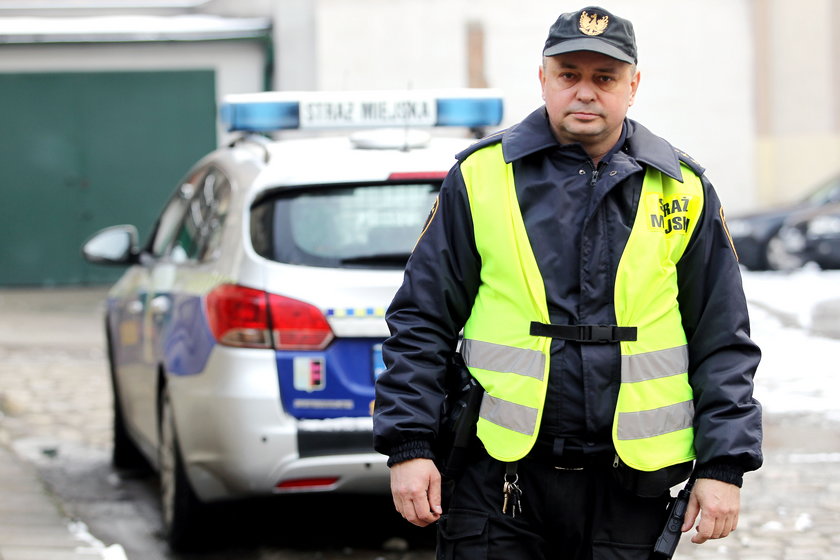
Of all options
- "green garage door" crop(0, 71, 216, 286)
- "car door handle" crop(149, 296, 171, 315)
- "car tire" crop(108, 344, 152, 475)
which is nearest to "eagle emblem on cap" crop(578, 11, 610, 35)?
"car door handle" crop(149, 296, 171, 315)

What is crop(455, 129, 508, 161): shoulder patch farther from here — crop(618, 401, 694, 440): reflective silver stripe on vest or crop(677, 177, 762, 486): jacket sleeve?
crop(618, 401, 694, 440): reflective silver stripe on vest

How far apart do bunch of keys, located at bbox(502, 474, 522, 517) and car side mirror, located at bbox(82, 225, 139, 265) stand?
4.03 meters

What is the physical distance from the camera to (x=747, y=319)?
9.57 ft

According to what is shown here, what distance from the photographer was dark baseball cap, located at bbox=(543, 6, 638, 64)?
2.87 m

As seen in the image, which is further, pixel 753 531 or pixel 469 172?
pixel 753 531

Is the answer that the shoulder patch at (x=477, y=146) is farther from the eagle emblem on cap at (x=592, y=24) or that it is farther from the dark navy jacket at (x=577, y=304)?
the eagle emblem on cap at (x=592, y=24)

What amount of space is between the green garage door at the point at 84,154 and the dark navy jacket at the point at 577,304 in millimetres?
15616

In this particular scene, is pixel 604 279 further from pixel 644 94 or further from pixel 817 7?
pixel 817 7

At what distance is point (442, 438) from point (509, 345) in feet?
0.80

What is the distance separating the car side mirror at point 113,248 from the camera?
662 cm

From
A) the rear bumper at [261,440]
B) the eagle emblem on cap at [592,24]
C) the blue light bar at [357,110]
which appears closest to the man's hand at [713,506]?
the eagle emblem on cap at [592,24]

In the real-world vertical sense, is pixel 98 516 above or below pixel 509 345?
below

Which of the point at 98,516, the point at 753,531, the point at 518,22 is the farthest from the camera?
the point at 518,22

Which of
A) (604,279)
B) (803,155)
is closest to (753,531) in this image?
(604,279)
